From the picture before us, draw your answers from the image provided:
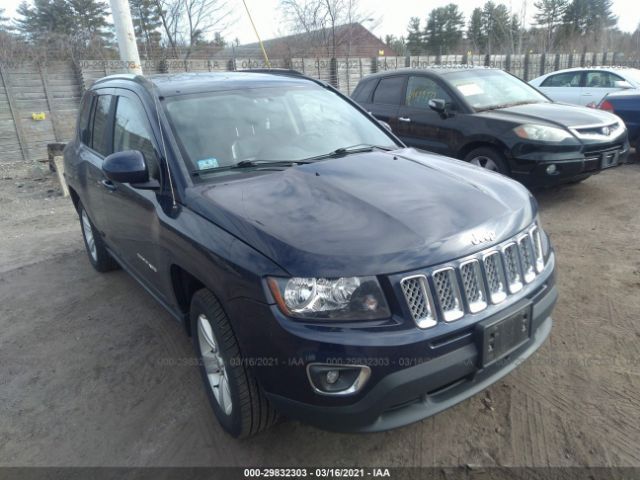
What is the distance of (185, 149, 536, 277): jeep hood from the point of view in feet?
6.42

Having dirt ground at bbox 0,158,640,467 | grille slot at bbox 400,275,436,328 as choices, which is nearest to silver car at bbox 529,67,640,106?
dirt ground at bbox 0,158,640,467

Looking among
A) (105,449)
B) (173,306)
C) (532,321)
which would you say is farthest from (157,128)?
(532,321)

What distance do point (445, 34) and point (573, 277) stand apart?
5955 cm

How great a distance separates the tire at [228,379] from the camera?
2.24 metres

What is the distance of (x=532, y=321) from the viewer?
228 centimetres

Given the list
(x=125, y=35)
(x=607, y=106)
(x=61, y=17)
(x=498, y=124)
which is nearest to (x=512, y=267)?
(x=498, y=124)

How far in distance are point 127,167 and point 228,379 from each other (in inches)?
51.1

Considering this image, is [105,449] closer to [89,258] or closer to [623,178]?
[89,258]

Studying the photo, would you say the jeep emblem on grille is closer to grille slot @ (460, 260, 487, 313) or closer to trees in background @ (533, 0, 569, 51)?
grille slot @ (460, 260, 487, 313)

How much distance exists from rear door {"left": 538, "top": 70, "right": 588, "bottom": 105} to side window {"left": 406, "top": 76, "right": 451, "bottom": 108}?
4838 mm

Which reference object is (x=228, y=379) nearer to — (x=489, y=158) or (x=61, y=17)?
(x=489, y=158)

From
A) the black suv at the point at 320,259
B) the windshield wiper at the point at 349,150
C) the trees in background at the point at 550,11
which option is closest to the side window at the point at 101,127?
the black suv at the point at 320,259

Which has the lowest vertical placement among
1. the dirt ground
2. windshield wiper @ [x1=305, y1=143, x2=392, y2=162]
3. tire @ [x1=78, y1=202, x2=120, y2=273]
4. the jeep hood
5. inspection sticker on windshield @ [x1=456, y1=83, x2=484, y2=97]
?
the dirt ground

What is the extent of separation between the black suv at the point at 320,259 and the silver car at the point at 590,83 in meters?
8.69
